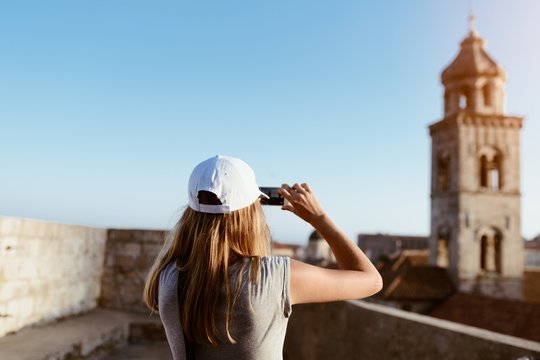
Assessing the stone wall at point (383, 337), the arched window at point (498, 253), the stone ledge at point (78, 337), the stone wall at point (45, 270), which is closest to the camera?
the stone ledge at point (78, 337)

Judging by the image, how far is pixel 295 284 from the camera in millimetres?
1296

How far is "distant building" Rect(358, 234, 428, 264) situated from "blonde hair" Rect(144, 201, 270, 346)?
62.2 metres

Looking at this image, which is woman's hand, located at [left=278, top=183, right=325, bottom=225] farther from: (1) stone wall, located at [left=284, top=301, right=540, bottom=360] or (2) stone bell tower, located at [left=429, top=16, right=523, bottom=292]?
(2) stone bell tower, located at [left=429, top=16, right=523, bottom=292]

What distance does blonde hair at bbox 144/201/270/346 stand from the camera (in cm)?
126

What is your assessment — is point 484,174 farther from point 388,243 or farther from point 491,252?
point 388,243

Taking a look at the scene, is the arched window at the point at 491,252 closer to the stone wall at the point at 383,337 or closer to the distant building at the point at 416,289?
the distant building at the point at 416,289

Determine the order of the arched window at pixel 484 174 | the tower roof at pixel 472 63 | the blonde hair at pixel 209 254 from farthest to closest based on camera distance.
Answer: the arched window at pixel 484 174 < the tower roof at pixel 472 63 < the blonde hair at pixel 209 254

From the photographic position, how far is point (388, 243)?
209 ft

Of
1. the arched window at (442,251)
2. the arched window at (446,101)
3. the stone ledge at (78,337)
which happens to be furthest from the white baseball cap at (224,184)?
the arched window at (442,251)

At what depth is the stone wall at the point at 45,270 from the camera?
13.0 feet

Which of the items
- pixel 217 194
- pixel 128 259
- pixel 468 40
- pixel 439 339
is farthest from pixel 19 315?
pixel 468 40

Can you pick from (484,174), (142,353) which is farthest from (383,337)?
(484,174)

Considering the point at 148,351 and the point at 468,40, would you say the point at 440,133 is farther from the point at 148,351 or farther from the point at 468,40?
the point at 148,351

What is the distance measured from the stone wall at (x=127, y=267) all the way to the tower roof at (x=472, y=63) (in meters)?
25.7
